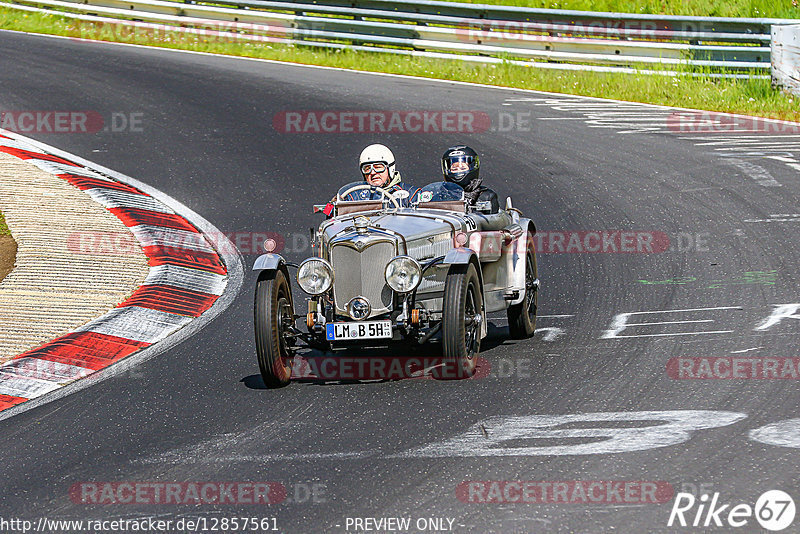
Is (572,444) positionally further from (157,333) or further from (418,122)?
(418,122)

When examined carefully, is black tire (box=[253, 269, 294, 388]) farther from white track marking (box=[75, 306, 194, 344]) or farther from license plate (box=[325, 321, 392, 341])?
white track marking (box=[75, 306, 194, 344])

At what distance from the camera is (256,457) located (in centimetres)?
600

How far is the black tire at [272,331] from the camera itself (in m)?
7.29

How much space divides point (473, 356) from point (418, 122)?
30.9 feet

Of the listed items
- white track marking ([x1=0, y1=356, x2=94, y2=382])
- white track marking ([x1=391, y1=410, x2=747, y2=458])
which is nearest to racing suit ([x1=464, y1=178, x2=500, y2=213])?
white track marking ([x1=391, y1=410, x2=747, y2=458])

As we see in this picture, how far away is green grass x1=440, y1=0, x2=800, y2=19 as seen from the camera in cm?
2114

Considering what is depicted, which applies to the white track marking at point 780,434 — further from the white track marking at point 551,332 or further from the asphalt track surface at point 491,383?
the white track marking at point 551,332

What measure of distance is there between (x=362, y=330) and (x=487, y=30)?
557 inches

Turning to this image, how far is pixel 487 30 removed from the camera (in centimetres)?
2064

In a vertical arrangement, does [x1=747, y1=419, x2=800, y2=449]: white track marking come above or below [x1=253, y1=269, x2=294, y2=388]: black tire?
below

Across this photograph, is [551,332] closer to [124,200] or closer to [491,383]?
[491,383]

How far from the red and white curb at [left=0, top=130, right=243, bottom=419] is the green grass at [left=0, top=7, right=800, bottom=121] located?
7.73m

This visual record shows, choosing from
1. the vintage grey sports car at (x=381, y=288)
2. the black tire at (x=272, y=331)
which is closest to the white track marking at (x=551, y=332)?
the vintage grey sports car at (x=381, y=288)

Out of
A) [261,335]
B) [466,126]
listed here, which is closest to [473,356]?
[261,335]
